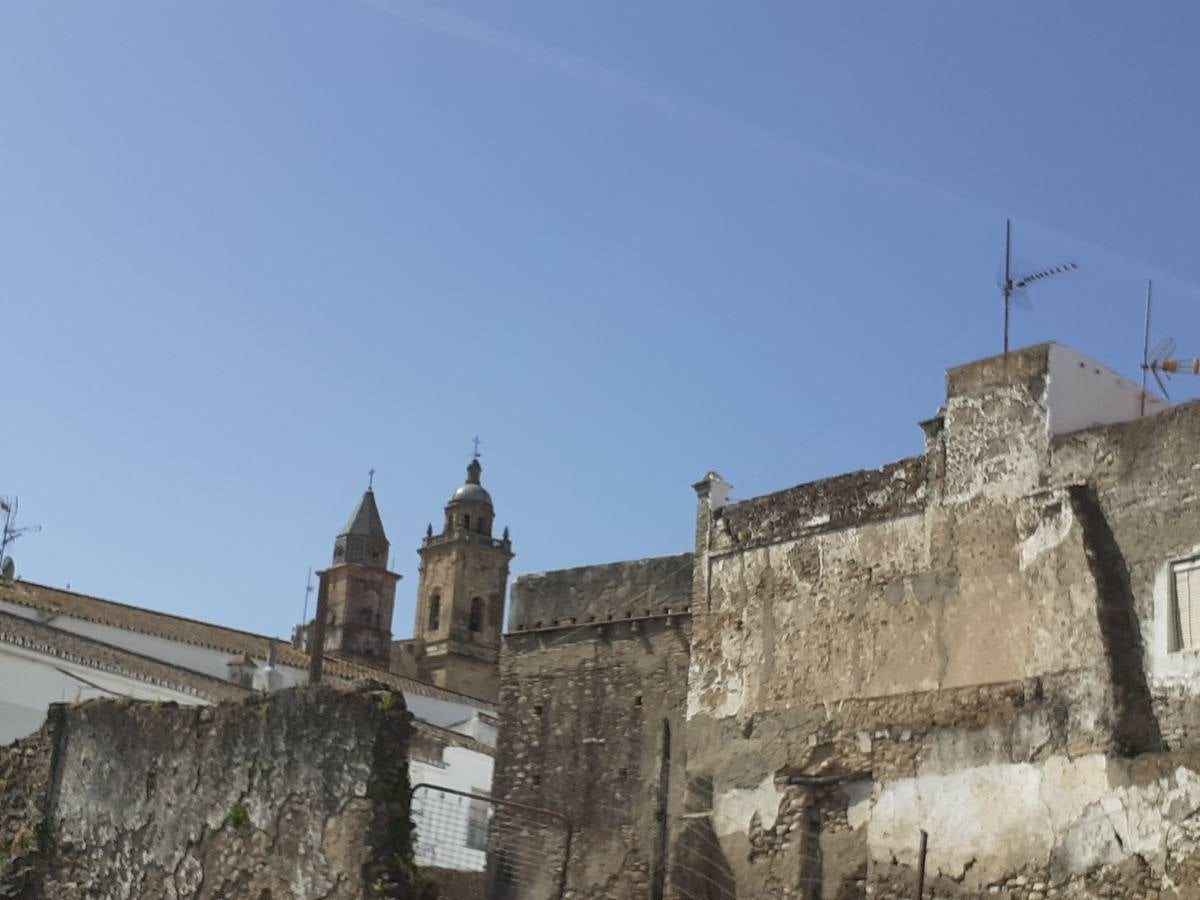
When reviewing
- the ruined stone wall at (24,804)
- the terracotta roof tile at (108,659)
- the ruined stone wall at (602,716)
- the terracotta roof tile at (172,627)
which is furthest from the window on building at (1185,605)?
the terracotta roof tile at (172,627)

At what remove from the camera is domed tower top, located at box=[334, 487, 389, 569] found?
2751 inches

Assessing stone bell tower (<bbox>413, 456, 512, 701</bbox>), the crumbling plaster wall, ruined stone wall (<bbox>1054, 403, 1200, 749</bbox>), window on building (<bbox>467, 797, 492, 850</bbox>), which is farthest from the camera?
stone bell tower (<bbox>413, 456, 512, 701</bbox>)

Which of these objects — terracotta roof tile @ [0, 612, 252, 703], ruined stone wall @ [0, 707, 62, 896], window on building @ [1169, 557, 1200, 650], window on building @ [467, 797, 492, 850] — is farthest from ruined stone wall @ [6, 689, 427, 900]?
terracotta roof tile @ [0, 612, 252, 703]

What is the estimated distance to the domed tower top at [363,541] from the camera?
69875mm

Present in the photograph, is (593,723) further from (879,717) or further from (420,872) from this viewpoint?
(420,872)

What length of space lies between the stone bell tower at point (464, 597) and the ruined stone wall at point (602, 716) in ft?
153

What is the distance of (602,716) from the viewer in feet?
60.5

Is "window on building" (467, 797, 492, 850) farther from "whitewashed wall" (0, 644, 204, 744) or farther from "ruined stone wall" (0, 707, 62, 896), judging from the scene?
"whitewashed wall" (0, 644, 204, 744)

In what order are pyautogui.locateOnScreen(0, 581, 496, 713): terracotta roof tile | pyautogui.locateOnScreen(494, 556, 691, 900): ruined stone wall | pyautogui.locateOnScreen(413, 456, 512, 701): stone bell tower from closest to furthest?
pyautogui.locateOnScreen(494, 556, 691, 900): ruined stone wall, pyautogui.locateOnScreen(0, 581, 496, 713): terracotta roof tile, pyautogui.locateOnScreen(413, 456, 512, 701): stone bell tower

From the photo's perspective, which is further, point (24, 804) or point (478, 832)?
point (478, 832)

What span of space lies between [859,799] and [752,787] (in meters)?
1.30

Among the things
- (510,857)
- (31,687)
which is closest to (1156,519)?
(510,857)

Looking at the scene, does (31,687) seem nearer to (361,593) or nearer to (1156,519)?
(1156,519)

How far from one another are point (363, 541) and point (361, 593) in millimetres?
2562
